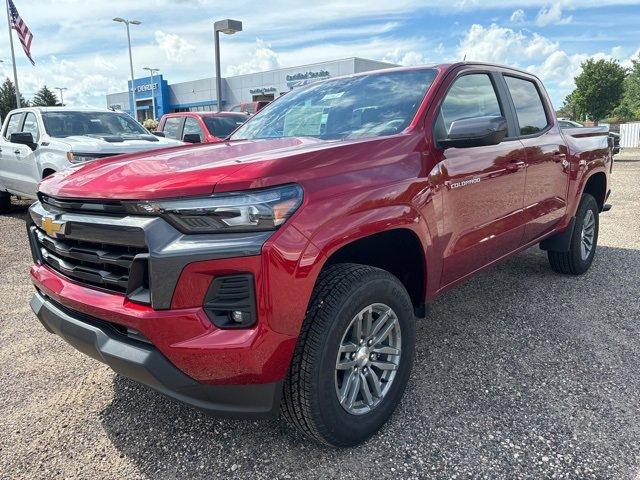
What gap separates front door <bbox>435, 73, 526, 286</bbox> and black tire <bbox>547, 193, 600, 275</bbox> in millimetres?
1258

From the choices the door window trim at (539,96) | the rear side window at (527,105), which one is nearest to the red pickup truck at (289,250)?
the door window trim at (539,96)

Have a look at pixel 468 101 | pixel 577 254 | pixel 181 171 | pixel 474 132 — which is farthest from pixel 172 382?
pixel 577 254

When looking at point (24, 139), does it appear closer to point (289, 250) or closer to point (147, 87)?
point (289, 250)

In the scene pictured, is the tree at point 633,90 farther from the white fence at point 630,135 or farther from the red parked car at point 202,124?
the red parked car at point 202,124

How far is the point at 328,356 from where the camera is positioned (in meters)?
2.12

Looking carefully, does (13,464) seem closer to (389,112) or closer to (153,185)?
(153,185)

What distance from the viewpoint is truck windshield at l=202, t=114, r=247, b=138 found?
10.4 meters

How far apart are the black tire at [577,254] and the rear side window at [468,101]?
5.73 ft

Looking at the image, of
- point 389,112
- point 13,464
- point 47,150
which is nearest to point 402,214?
point 389,112

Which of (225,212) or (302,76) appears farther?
(302,76)

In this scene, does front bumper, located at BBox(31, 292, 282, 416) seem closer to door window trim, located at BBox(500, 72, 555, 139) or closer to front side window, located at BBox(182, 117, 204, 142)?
door window trim, located at BBox(500, 72, 555, 139)

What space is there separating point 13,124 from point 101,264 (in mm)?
7813

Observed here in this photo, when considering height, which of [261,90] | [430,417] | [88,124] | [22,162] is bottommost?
[430,417]

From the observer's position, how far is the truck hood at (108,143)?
261 inches
